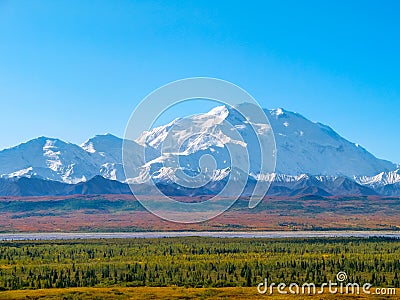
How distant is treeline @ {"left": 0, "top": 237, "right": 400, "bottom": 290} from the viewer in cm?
7625

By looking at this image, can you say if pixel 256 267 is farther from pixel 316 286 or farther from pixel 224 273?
pixel 316 286

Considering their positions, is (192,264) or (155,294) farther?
(192,264)

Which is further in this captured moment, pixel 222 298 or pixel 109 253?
pixel 109 253

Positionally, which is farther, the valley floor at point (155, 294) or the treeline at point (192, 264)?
the treeline at point (192, 264)

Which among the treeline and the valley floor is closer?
the valley floor

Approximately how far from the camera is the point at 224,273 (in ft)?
272

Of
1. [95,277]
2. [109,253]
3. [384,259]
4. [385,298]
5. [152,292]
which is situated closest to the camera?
[385,298]

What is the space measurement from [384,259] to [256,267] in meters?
21.4

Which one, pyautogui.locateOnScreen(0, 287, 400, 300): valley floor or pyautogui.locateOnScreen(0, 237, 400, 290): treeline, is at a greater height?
pyautogui.locateOnScreen(0, 237, 400, 290): treeline

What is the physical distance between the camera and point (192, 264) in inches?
3551

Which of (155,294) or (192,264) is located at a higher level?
(192,264)

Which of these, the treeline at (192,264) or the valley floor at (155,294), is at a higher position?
the treeline at (192,264)

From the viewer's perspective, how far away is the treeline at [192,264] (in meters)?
76.2

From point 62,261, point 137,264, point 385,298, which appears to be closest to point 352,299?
point 385,298
